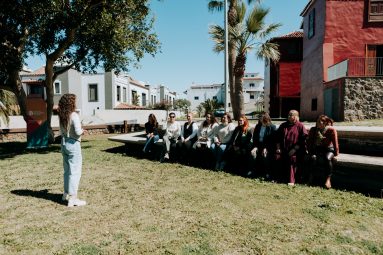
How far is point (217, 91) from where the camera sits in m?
82.1

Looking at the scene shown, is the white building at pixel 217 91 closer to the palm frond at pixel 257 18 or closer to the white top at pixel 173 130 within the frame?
the palm frond at pixel 257 18

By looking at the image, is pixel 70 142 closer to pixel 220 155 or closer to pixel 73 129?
pixel 73 129

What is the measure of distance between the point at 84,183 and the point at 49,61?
31.7ft

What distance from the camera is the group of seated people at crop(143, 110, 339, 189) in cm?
678

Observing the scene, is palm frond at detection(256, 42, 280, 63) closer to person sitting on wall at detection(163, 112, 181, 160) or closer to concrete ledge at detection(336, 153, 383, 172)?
person sitting on wall at detection(163, 112, 181, 160)

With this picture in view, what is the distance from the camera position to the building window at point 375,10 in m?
17.6

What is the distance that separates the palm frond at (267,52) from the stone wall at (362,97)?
3951 millimetres

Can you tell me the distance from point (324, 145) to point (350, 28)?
14.4 m

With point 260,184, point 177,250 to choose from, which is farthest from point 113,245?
point 260,184

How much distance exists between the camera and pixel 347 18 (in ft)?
58.2

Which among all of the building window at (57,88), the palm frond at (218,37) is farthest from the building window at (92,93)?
the palm frond at (218,37)

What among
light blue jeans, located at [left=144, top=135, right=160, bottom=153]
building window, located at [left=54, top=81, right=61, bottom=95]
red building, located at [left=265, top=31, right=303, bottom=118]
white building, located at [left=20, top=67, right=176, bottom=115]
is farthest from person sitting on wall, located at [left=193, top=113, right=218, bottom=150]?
building window, located at [left=54, top=81, right=61, bottom=95]

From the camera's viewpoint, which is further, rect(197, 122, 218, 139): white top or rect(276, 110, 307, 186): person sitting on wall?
rect(197, 122, 218, 139): white top

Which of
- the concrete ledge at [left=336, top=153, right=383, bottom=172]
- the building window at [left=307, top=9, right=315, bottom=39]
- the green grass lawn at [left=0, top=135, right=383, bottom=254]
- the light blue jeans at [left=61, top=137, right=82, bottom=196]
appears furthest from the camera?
the building window at [left=307, top=9, right=315, bottom=39]
